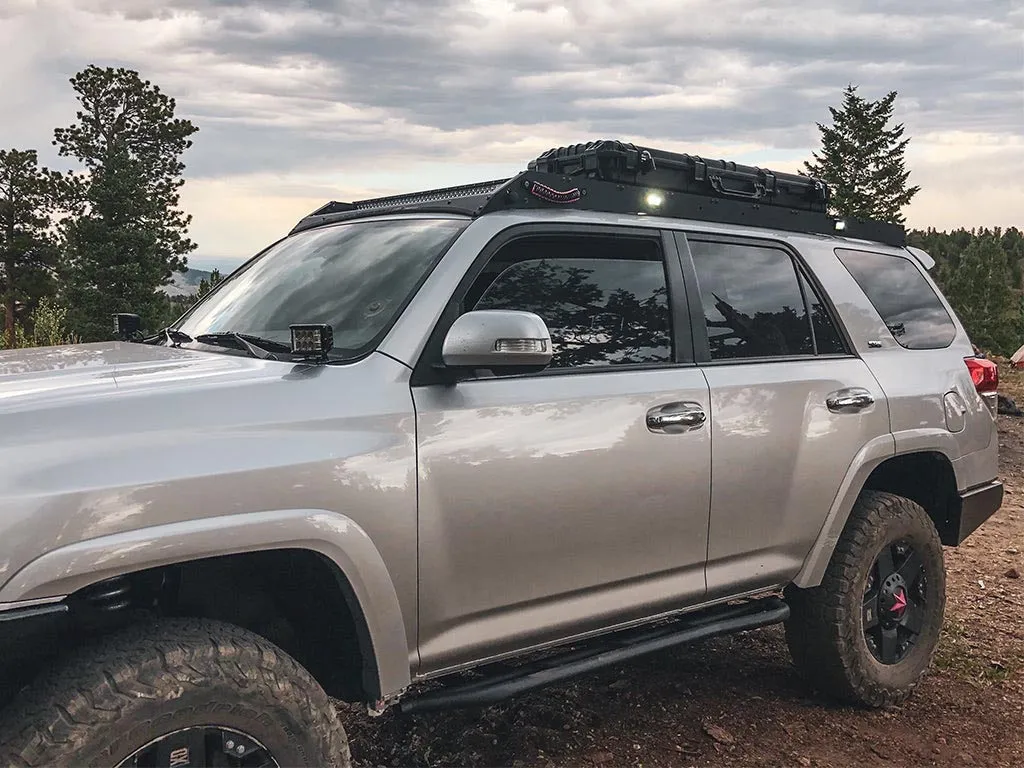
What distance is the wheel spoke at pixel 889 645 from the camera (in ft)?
13.7

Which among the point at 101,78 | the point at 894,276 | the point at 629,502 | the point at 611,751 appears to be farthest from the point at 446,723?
the point at 101,78

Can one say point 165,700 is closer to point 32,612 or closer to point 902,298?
point 32,612

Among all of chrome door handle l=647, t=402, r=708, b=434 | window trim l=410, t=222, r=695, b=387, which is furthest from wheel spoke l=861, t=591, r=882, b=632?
window trim l=410, t=222, r=695, b=387

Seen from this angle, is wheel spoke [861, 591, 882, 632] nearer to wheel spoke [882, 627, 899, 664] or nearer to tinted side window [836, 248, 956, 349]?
wheel spoke [882, 627, 899, 664]

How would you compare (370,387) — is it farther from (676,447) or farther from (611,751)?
(611,751)

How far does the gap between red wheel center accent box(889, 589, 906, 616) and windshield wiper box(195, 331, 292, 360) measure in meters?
2.87

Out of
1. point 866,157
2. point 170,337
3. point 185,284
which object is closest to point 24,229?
point 185,284

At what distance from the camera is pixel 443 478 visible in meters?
2.66

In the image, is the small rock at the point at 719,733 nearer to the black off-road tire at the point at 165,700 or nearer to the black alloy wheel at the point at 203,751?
the black off-road tire at the point at 165,700

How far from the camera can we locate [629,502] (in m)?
3.10

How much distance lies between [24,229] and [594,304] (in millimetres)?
57566

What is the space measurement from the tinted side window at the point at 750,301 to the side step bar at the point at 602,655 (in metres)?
0.99

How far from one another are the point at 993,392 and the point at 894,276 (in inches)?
29.7

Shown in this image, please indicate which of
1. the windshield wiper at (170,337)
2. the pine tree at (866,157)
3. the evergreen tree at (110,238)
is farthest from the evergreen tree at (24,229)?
the windshield wiper at (170,337)
